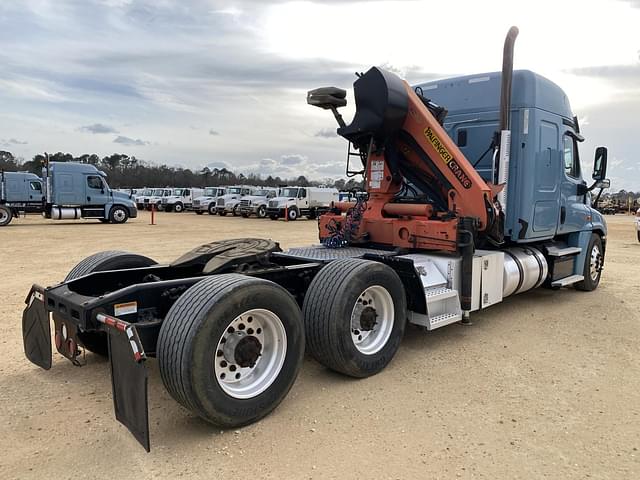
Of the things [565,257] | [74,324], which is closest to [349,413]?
[74,324]

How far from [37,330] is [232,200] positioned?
104 feet

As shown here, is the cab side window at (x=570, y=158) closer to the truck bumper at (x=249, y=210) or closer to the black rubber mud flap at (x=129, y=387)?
the black rubber mud flap at (x=129, y=387)

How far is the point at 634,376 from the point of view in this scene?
15.0 ft

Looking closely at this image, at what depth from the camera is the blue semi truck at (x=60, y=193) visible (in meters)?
24.4

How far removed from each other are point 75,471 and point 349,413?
1819 mm

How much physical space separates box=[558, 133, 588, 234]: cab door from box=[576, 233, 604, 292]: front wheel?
19.8 inches

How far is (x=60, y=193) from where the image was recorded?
80.7 feet

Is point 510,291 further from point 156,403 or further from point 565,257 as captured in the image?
point 156,403

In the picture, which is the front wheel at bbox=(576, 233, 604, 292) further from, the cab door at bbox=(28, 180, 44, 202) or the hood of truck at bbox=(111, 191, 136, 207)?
the cab door at bbox=(28, 180, 44, 202)

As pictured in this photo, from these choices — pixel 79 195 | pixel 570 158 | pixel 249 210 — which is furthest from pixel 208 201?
pixel 570 158

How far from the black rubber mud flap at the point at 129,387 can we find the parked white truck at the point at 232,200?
1228 inches

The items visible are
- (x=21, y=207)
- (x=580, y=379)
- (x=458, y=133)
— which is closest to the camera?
(x=580, y=379)

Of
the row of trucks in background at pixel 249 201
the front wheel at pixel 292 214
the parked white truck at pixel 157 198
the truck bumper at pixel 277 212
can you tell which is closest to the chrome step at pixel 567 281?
the row of trucks in background at pixel 249 201

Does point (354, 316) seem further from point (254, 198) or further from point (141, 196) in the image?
point (141, 196)
